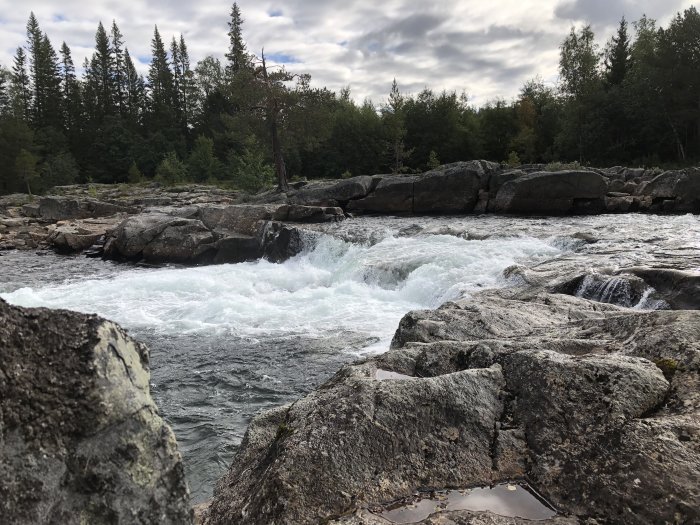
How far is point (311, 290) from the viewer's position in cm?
1477

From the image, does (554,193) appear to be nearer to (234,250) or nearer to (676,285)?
(234,250)

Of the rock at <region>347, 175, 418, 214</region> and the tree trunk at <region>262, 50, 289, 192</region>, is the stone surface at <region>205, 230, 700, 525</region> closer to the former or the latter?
the rock at <region>347, 175, 418, 214</region>

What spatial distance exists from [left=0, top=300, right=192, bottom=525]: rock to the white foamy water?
8.04 metres

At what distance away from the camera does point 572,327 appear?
16.6ft

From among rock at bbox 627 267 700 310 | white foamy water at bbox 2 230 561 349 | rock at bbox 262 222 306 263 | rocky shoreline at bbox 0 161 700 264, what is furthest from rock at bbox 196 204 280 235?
rock at bbox 627 267 700 310

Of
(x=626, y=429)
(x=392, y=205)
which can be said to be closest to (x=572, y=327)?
(x=626, y=429)

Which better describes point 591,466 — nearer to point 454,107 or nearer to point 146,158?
point 454,107

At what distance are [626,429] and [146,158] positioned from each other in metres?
62.8

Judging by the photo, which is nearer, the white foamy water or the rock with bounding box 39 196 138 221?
the white foamy water

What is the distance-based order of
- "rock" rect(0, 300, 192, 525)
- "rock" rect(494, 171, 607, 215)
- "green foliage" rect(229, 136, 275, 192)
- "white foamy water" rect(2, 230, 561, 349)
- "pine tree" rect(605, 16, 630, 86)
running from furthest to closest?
"pine tree" rect(605, 16, 630, 86) → "green foliage" rect(229, 136, 275, 192) → "rock" rect(494, 171, 607, 215) → "white foamy water" rect(2, 230, 561, 349) → "rock" rect(0, 300, 192, 525)

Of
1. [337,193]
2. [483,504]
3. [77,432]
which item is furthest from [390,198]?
[77,432]

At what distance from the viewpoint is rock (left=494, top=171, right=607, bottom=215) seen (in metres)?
22.5

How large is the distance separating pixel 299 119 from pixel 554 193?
15.1 meters

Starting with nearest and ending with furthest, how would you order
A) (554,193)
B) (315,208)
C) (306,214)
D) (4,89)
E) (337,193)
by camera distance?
(554,193) → (306,214) → (315,208) → (337,193) → (4,89)
